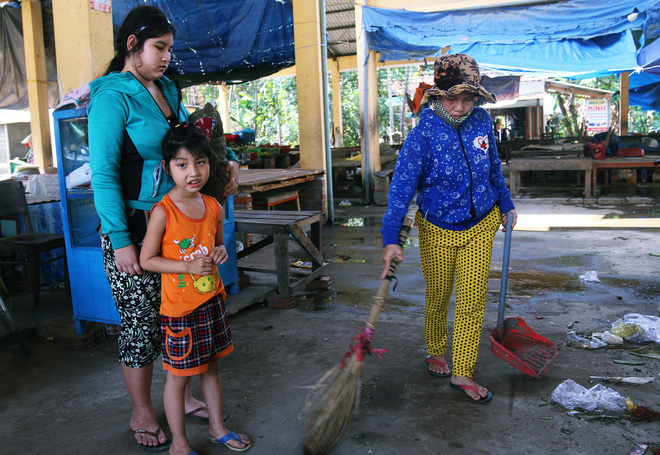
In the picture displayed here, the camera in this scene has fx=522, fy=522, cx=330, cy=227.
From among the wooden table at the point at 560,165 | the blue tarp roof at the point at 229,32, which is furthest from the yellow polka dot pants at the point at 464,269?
the wooden table at the point at 560,165

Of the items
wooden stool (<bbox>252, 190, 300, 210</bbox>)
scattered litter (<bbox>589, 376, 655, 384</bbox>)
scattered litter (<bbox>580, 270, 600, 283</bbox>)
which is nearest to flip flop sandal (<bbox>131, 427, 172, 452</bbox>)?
scattered litter (<bbox>589, 376, 655, 384</bbox>)

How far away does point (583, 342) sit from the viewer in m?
3.50

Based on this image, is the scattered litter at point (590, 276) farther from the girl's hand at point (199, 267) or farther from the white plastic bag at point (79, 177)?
the white plastic bag at point (79, 177)

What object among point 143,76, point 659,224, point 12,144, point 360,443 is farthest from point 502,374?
point 12,144

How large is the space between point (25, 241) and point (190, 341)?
306 cm

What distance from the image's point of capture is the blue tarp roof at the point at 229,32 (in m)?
8.59

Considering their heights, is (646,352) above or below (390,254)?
below

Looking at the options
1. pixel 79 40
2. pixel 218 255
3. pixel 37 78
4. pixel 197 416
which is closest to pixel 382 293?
pixel 218 255

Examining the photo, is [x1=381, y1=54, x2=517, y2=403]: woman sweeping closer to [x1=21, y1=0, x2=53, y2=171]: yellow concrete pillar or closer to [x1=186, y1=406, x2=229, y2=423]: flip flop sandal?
[x1=186, y1=406, x2=229, y2=423]: flip flop sandal

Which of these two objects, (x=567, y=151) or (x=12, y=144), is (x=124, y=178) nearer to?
(x=567, y=151)

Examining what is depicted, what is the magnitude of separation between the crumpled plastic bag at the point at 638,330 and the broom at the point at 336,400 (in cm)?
207

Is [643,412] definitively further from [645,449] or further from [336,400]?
[336,400]

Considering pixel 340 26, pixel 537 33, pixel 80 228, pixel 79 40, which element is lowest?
pixel 80 228

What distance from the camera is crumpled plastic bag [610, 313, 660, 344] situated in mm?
3451
